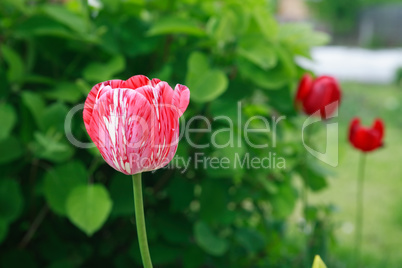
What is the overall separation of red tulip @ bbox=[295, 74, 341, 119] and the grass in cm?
14

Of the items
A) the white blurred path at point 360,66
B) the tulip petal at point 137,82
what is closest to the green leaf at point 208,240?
the tulip petal at point 137,82

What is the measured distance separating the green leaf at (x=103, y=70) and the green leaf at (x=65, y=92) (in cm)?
3

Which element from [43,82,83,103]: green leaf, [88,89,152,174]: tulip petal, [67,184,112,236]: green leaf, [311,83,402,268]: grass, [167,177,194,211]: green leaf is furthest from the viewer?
[311,83,402,268]: grass

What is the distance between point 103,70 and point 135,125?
0.47 m

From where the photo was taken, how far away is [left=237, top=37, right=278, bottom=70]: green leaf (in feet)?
2.54

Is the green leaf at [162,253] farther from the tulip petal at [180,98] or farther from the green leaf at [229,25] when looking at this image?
the tulip petal at [180,98]

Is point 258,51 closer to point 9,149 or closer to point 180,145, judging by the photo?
point 180,145

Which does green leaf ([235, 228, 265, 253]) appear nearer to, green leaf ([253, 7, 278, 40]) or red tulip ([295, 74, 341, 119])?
red tulip ([295, 74, 341, 119])

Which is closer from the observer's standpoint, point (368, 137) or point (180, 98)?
point (180, 98)

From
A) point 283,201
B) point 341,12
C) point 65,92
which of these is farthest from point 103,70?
point 341,12

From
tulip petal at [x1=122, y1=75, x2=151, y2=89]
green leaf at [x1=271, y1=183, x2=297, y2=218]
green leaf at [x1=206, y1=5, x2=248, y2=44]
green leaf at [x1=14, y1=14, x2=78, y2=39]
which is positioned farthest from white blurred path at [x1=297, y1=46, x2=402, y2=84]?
tulip petal at [x1=122, y1=75, x2=151, y2=89]

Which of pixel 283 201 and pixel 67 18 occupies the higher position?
pixel 67 18

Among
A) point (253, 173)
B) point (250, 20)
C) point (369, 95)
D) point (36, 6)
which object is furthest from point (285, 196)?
point (369, 95)

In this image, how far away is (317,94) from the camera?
0.86 m
